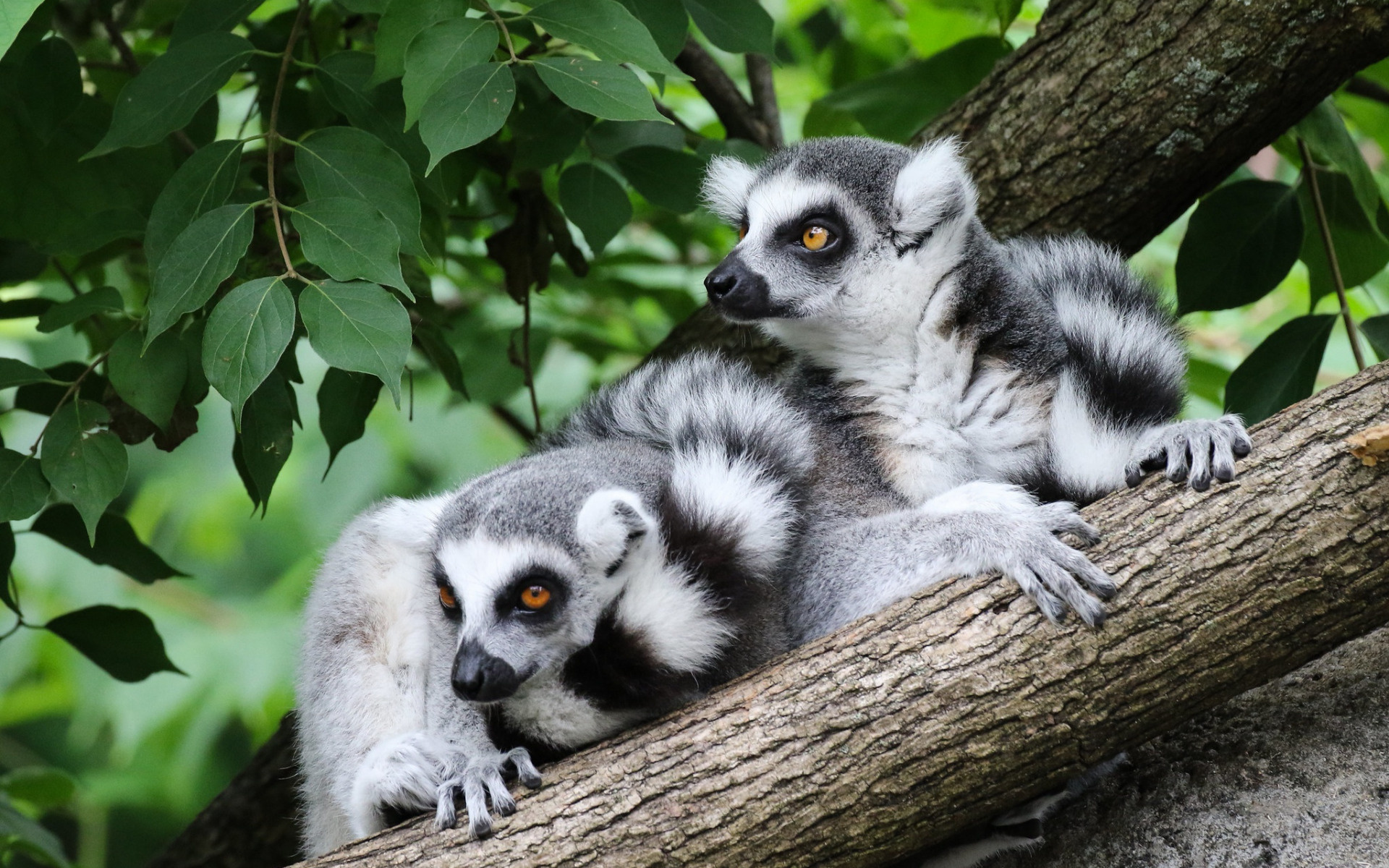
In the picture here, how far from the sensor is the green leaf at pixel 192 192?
248cm

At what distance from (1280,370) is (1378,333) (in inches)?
9.3

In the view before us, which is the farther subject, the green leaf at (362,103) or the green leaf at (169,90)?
the green leaf at (362,103)

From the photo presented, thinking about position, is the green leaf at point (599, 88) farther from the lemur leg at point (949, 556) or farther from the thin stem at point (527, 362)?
the thin stem at point (527, 362)

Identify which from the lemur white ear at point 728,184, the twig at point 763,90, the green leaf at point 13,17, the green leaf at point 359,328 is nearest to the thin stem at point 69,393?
the green leaf at point 359,328

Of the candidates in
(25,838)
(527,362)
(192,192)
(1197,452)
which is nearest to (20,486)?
(192,192)

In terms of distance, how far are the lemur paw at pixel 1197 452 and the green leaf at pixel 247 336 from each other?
1.66 metres

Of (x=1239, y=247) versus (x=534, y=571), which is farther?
(x=1239, y=247)

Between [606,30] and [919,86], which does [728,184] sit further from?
[606,30]

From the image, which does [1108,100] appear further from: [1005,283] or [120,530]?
[120,530]

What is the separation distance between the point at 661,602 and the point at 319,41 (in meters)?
2.25

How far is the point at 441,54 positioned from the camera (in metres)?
2.30

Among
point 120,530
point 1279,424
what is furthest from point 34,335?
point 1279,424

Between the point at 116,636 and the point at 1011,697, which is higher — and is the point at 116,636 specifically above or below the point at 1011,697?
above

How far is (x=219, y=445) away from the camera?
6.23 metres
